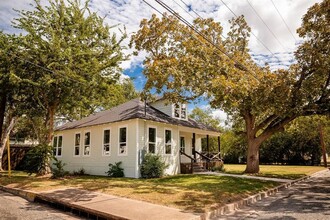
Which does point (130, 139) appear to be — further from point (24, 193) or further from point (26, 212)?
point (26, 212)

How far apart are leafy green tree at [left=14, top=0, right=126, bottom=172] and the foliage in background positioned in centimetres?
→ 538

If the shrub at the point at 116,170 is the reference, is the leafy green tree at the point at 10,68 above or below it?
above

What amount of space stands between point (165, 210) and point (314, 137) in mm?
29562

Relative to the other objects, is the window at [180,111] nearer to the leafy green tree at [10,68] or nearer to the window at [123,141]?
the window at [123,141]

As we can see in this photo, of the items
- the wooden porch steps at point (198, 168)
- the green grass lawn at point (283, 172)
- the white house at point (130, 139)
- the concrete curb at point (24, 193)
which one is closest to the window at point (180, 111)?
the white house at point (130, 139)

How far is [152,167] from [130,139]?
2284 millimetres

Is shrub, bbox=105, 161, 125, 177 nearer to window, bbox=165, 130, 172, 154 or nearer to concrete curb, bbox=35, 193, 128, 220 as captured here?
window, bbox=165, 130, 172, 154

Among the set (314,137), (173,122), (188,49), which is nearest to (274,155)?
(314,137)

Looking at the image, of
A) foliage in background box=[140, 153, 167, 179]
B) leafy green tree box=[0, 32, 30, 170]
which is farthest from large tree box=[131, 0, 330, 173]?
leafy green tree box=[0, 32, 30, 170]

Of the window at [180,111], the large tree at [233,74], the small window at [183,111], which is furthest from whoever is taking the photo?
the small window at [183,111]

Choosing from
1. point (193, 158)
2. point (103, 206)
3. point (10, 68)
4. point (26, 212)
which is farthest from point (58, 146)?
point (103, 206)

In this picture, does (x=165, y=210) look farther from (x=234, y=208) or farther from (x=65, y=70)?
(x=65, y=70)

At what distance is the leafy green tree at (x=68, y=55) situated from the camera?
14.7 m

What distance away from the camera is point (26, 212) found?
7414 millimetres
